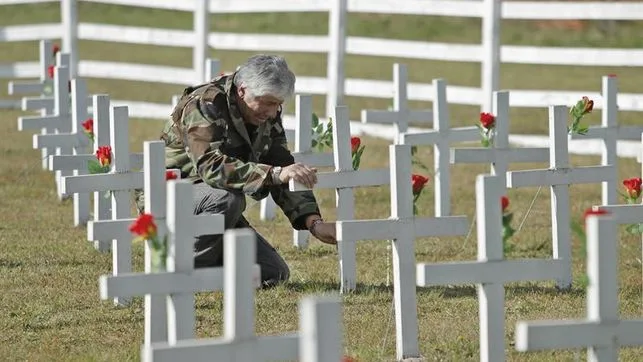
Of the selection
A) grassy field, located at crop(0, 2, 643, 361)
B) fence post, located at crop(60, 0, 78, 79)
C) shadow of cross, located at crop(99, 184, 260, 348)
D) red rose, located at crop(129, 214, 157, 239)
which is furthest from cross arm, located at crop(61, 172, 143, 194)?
fence post, located at crop(60, 0, 78, 79)

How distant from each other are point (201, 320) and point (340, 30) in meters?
8.59

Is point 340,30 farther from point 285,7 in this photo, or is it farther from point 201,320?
point 201,320

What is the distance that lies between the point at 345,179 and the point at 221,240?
2.33 ft

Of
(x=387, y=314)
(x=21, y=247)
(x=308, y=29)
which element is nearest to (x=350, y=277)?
(x=387, y=314)

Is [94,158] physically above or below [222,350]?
above

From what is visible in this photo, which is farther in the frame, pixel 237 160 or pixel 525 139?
pixel 525 139

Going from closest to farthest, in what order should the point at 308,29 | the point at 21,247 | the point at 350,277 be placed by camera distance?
1. the point at 350,277
2. the point at 21,247
3. the point at 308,29

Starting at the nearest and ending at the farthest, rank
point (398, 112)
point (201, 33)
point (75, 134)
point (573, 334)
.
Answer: point (573, 334) < point (75, 134) < point (398, 112) < point (201, 33)

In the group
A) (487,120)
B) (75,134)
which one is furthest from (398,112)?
(75,134)

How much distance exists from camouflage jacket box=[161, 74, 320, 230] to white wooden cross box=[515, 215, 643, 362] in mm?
2436

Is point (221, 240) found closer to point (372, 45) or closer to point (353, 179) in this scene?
point (353, 179)

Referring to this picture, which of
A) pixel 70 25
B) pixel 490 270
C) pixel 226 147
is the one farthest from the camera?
pixel 70 25

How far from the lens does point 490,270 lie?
5387mm

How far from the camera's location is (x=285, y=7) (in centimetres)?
1622
